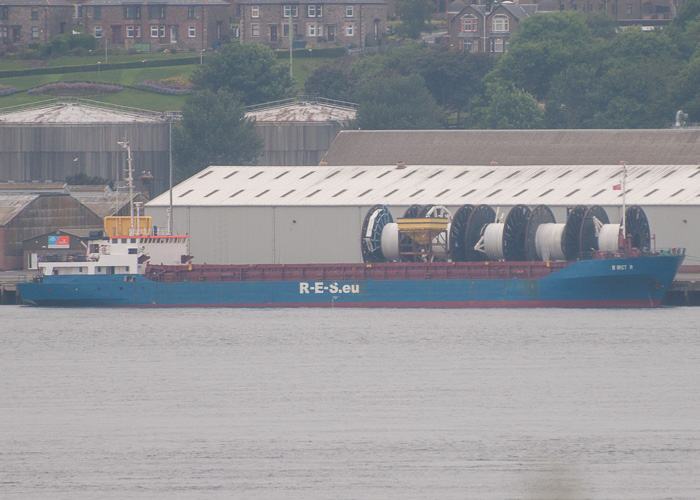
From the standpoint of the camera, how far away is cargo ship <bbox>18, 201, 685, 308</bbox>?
6794cm

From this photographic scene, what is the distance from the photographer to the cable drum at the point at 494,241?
70125 mm

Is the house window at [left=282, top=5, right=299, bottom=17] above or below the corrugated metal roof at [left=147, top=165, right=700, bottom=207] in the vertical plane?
above

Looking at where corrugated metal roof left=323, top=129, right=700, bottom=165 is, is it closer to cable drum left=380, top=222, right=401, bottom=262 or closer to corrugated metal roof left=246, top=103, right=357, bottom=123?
corrugated metal roof left=246, top=103, right=357, bottom=123

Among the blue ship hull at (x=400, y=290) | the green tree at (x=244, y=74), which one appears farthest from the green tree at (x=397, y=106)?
the blue ship hull at (x=400, y=290)

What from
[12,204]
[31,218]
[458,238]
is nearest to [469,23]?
[12,204]

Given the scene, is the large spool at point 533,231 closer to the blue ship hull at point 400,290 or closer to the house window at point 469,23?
the blue ship hull at point 400,290

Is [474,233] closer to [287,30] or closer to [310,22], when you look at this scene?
[287,30]

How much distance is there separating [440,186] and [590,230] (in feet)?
49.3

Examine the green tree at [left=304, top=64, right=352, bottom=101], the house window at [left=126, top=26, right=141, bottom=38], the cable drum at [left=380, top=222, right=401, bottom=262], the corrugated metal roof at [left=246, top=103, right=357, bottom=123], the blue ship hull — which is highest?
the house window at [left=126, top=26, right=141, bottom=38]

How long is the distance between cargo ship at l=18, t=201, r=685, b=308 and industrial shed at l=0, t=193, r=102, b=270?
13652 mm

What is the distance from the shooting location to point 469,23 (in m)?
161
